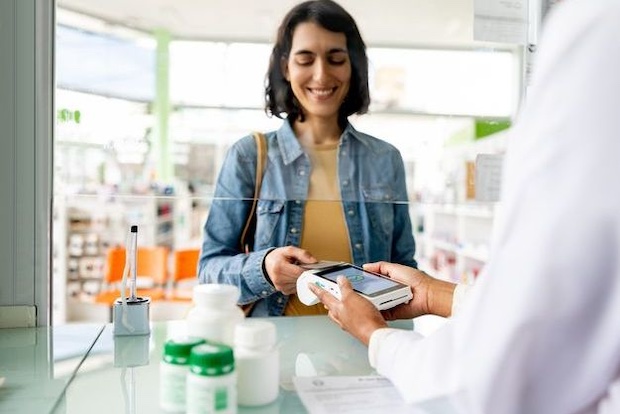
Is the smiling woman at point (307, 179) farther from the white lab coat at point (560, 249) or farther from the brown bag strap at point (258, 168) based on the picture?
the white lab coat at point (560, 249)

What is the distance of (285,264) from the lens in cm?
121

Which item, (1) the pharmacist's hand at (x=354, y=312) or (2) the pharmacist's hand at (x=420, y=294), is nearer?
(1) the pharmacist's hand at (x=354, y=312)

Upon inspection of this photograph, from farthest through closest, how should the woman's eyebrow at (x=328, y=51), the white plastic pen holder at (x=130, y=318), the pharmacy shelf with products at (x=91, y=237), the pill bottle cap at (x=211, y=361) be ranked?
the pharmacy shelf with products at (x=91, y=237) → the woman's eyebrow at (x=328, y=51) → the white plastic pen holder at (x=130, y=318) → the pill bottle cap at (x=211, y=361)

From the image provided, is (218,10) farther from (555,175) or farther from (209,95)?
(555,175)

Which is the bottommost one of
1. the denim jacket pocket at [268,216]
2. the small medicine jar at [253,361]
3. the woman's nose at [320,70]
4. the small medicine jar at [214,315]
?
the small medicine jar at [253,361]

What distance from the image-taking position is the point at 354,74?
1.22 metres

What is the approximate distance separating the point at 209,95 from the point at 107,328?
53 centimetres

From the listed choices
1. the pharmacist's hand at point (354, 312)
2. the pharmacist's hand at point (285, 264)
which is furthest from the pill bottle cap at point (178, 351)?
the pharmacist's hand at point (285, 264)

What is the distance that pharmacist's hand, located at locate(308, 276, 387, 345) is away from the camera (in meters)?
0.93

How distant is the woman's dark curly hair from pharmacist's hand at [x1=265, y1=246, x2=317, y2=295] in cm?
29

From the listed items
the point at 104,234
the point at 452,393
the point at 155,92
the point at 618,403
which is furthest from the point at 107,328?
the point at 104,234

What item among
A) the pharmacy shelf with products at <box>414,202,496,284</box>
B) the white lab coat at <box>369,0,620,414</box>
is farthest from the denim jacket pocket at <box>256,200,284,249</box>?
the pharmacy shelf with products at <box>414,202,496,284</box>

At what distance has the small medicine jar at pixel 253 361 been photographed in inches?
29.0

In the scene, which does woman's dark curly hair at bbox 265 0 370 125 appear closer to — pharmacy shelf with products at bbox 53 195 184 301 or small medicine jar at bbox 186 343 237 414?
small medicine jar at bbox 186 343 237 414
